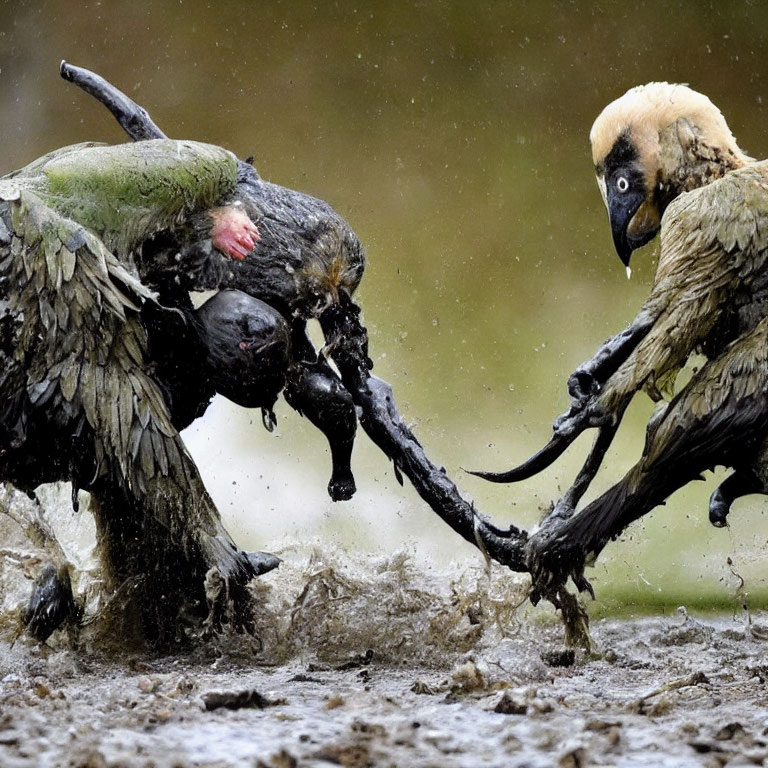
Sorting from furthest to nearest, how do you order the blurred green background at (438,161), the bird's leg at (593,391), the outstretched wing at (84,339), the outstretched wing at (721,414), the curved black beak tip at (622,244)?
the blurred green background at (438,161)
the curved black beak tip at (622,244)
the bird's leg at (593,391)
the outstretched wing at (721,414)
the outstretched wing at (84,339)

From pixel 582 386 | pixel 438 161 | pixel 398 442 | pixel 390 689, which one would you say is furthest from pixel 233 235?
pixel 438 161

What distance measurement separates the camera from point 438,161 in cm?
505

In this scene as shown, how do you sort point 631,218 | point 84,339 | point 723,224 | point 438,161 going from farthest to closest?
point 438,161 → point 631,218 → point 723,224 → point 84,339

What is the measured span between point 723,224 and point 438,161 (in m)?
2.48

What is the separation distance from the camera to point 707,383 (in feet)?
8.77

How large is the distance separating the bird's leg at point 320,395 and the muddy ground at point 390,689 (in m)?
0.38

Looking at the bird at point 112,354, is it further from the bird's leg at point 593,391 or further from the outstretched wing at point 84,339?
the bird's leg at point 593,391

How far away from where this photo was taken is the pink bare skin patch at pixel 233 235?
111 inches

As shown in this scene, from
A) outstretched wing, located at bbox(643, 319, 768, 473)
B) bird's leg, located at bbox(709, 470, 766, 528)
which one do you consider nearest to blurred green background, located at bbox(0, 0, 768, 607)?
bird's leg, located at bbox(709, 470, 766, 528)

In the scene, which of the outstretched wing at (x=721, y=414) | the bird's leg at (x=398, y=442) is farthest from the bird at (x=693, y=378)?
the bird's leg at (x=398, y=442)

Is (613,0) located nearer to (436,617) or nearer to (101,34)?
(101,34)

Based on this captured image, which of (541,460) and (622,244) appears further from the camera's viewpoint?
(622,244)

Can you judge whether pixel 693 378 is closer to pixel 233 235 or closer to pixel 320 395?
pixel 320 395

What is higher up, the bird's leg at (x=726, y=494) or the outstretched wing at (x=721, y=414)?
the outstretched wing at (x=721, y=414)
